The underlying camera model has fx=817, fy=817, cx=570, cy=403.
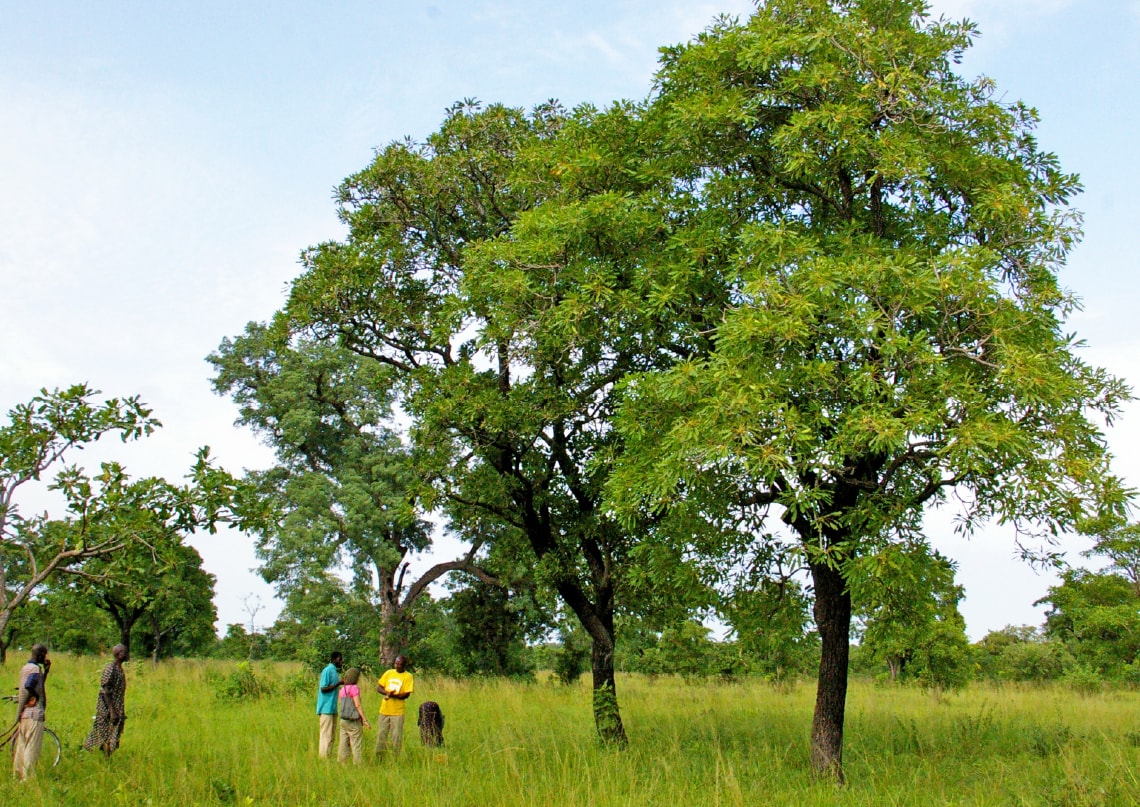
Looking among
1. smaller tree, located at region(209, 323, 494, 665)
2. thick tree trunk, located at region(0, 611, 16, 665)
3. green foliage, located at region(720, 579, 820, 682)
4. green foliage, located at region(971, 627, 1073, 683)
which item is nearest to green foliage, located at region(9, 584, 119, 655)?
thick tree trunk, located at region(0, 611, 16, 665)

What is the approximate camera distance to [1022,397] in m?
8.54

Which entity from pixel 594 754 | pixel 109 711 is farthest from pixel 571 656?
pixel 109 711

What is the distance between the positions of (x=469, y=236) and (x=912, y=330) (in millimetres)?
9269

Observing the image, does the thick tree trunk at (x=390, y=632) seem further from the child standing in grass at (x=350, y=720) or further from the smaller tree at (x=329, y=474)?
the child standing in grass at (x=350, y=720)

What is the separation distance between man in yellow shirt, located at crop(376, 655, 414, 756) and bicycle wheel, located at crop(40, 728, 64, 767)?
4.13m

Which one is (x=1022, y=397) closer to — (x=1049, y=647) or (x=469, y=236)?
(x=469, y=236)

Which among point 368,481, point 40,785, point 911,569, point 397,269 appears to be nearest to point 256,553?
point 368,481

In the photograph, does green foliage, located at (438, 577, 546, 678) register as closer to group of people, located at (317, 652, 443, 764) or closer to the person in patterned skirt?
group of people, located at (317, 652, 443, 764)

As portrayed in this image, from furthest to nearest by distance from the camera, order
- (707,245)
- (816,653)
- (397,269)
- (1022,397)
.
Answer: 1. (816,653)
2. (397,269)
3. (707,245)
4. (1022,397)

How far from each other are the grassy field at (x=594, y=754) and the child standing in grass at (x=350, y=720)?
41 cm

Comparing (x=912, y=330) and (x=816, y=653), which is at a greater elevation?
(x=912, y=330)

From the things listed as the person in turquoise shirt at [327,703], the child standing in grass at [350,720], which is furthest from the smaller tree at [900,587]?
the person in turquoise shirt at [327,703]

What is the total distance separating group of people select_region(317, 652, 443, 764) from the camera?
11789 millimetres

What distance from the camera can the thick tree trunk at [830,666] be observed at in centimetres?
1108
